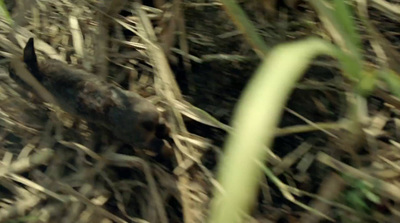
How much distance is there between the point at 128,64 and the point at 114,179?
25cm

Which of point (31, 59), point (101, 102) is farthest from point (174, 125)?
point (31, 59)

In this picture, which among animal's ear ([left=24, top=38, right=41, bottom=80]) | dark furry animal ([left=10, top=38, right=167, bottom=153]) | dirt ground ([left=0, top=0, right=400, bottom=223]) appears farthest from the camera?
animal's ear ([left=24, top=38, right=41, bottom=80])

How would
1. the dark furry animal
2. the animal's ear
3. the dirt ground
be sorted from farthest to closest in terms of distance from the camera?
1. the animal's ear
2. the dark furry animal
3. the dirt ground

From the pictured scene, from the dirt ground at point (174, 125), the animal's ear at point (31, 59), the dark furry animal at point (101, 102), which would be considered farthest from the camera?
the animal's ear at point (31, 59)

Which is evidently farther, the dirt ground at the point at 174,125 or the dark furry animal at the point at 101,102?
the dark furry animal at the point at 101,102

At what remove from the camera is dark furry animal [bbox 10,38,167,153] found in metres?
1.08

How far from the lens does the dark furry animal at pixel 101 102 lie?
108 cm

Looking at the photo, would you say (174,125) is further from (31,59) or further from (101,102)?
(31,59)

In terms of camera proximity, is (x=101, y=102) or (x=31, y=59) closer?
(x=101, y=102)

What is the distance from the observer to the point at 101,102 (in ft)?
3.68

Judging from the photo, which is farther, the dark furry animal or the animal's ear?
the animal's ear

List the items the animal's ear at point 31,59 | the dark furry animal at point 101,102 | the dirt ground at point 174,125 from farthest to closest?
the animal's ear at point 31,59, the dark furry animal at point 101,102, the dirt ground at point 174,125

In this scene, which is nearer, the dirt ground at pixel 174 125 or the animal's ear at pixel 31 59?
the dirt ground at pixel 174 125

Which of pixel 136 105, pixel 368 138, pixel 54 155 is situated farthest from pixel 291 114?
pixel 54 155
